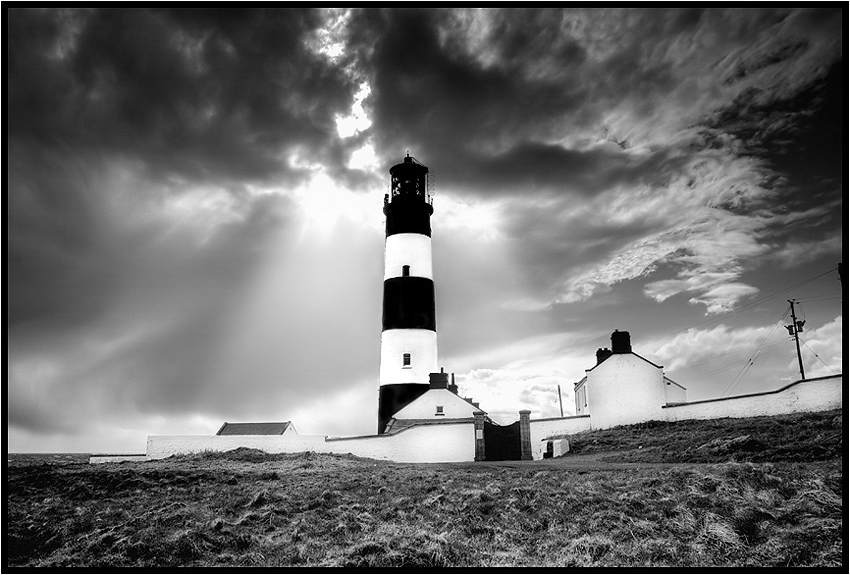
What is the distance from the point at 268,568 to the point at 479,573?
11.3 feet

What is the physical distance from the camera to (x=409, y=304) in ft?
99.5

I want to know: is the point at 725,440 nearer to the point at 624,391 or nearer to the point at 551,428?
the point at 551,428

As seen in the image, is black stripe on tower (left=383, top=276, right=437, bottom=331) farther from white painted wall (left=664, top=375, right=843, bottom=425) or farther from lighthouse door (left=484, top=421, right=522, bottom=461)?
white painted wall (left=664, top=375, right=843, bottom=425)

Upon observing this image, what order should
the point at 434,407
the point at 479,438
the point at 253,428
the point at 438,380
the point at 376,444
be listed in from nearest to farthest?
the point at 479,438 < the point at 376,444 < the point at 434,407 < the point at 438,380 < the point at 253,428

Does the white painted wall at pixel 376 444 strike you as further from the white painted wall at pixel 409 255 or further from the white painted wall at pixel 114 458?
the white painted wall at pixel 409 255

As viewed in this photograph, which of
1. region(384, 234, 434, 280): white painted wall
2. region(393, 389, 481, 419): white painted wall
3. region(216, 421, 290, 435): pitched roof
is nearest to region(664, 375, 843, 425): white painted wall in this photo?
region(393, 389, 481, 419): white painted wall

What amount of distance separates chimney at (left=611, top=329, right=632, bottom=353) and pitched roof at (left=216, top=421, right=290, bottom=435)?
63.8 ft

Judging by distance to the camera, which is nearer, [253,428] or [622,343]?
[622,343]

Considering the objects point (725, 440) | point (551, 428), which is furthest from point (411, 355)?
point (725, 440)

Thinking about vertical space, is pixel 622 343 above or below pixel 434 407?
above

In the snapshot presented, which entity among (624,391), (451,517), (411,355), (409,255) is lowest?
(451,517)

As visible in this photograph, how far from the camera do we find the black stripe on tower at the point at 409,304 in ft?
99.0

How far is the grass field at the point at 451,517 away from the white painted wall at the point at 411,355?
42.2 ft

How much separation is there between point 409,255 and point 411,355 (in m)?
5.02
